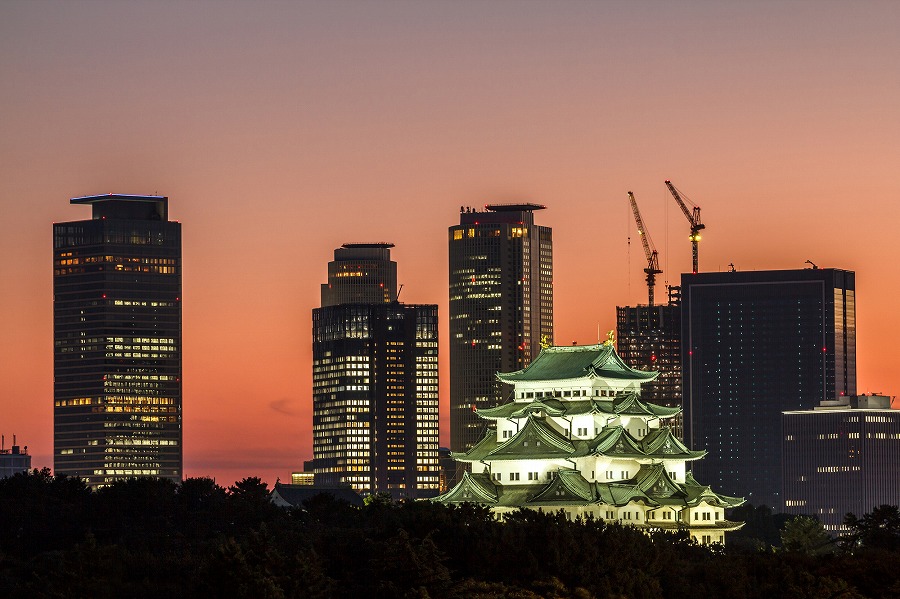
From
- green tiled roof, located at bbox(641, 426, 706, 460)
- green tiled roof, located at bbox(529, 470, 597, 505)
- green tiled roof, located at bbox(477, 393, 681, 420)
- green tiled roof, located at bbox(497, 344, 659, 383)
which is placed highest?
green tiled roof, located at bbox(497, 344, 659, 383)

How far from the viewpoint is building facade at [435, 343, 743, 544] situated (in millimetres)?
184750

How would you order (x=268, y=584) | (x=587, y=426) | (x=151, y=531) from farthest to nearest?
1. (x=587, y=426)
2. (x=151, y=531)
3. (x=268, y=584)

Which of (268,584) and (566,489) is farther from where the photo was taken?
(566,489)

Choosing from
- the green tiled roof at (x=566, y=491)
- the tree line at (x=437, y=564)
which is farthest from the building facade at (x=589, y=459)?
the tree line at (x=437, y=564)

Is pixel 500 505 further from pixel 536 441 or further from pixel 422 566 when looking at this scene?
pixel 422 566

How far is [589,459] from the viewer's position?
187250 mm

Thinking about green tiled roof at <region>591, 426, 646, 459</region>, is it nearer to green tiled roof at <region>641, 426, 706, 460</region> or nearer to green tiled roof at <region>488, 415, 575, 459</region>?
green tiled roof at <region>641, 426, 706, 460</region>

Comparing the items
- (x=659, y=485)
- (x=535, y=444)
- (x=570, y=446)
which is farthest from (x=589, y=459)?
(x=659, y=485)

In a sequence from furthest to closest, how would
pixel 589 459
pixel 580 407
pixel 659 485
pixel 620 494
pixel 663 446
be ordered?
pixel 580 407, pixel 663 446, pixel 589 459, pixel 620 494, pixel 659 485

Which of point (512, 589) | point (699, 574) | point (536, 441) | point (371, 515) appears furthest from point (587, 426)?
point (512, 589)

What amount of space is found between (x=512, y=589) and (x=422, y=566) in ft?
20.5

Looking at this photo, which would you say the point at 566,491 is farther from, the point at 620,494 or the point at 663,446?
the point at 663,446

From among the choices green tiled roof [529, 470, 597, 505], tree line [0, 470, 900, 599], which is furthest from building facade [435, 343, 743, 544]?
tree line [0, 470, 900, 599]

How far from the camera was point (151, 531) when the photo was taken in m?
180
